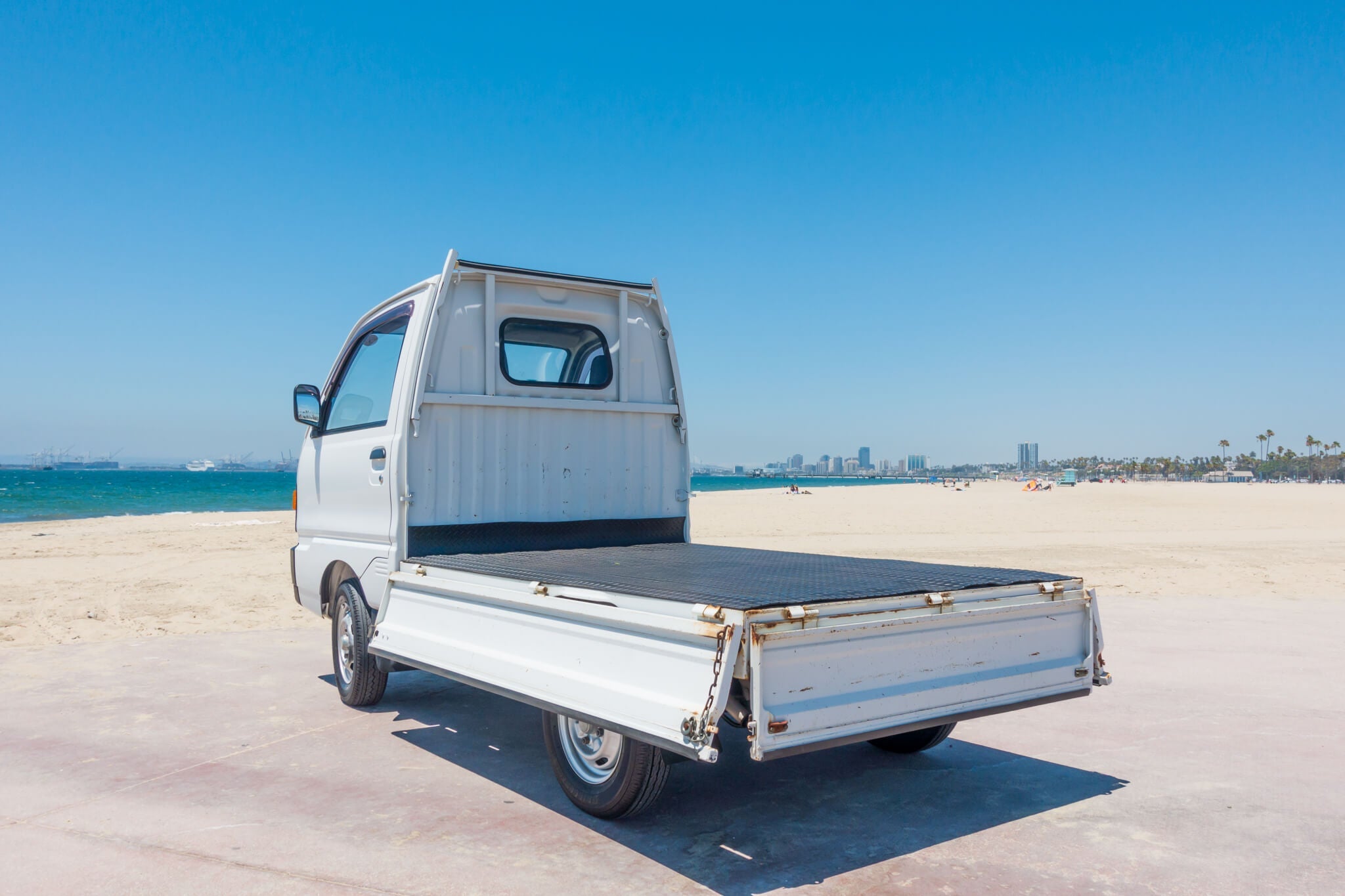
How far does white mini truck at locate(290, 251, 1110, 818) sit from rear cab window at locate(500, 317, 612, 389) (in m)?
0.02

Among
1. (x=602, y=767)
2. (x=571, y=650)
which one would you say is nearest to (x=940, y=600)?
(x=571, y=650)

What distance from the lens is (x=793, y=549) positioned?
18.0 metres

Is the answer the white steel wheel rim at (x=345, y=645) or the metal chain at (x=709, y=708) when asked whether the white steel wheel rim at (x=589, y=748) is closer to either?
the metal chain at (x=709, y=708)

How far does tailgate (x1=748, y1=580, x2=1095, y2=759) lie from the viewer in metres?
3.21

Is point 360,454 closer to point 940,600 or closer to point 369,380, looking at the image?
point 369,380

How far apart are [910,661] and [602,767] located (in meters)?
1.44

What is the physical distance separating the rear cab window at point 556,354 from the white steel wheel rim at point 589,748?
267cm

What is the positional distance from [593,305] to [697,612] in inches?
140

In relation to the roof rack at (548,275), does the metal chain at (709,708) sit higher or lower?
lower

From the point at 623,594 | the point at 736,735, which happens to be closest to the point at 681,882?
the point at 623,594

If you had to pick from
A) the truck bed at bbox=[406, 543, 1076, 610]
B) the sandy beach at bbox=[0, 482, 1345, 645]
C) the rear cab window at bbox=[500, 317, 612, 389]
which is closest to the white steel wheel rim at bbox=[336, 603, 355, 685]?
the truck bed at bbox=[406, 543, 1076, 610]

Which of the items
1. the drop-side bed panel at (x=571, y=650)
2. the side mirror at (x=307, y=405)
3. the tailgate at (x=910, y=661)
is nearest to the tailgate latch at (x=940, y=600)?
the tailgate at (x=910, y=661)

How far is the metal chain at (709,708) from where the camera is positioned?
3.04m

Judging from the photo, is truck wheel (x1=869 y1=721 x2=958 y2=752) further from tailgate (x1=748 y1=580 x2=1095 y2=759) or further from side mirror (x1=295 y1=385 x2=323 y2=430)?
side mirror (x1=295 y1=385 x2=323 y2=430)
